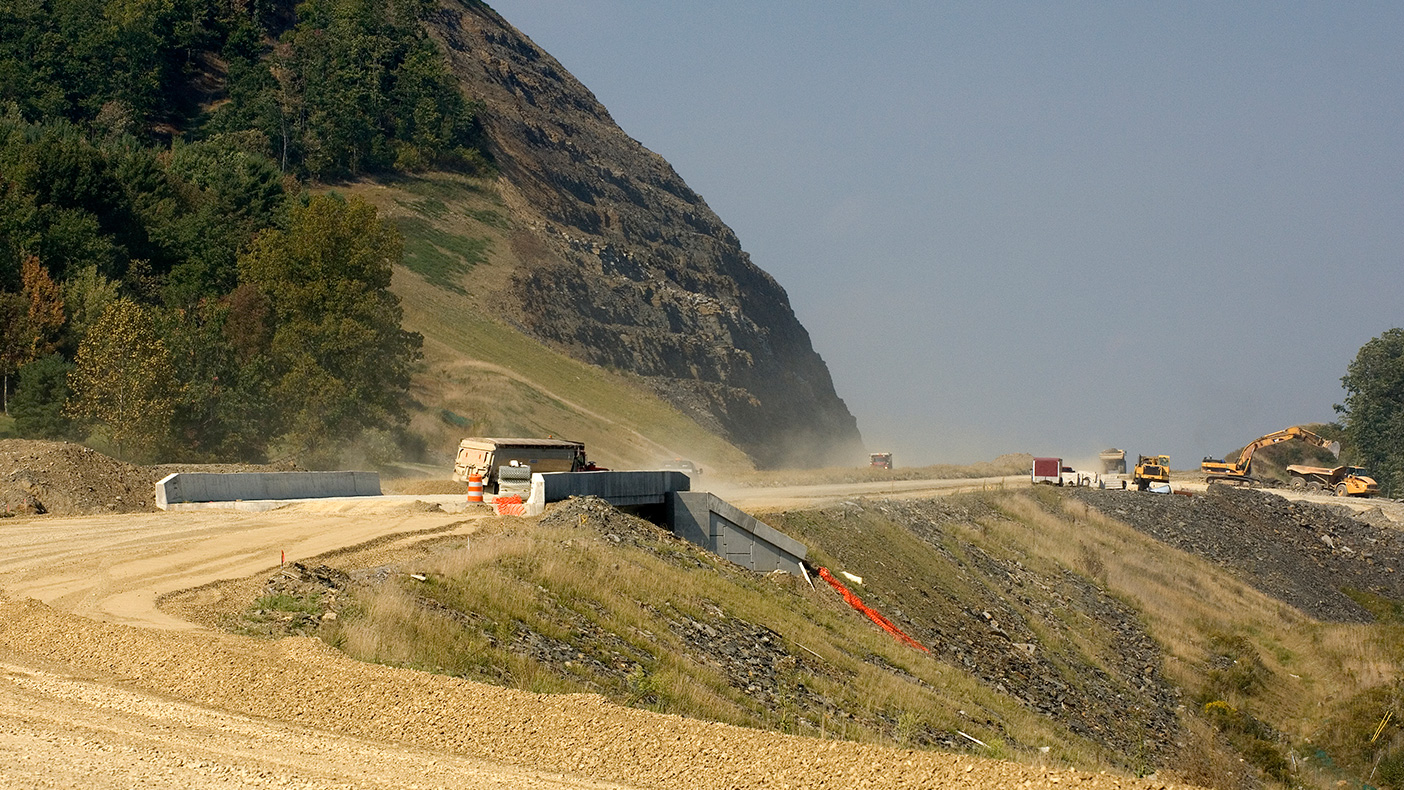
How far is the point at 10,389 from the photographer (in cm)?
5900

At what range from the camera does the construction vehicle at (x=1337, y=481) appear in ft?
293

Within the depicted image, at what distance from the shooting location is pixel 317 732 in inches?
496

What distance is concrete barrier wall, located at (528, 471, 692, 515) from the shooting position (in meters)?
31.3

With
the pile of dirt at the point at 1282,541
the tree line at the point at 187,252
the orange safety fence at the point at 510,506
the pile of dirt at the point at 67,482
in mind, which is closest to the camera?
the orange safety fence at the point at 510,506

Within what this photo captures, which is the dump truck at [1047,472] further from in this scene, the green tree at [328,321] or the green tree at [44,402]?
the green tree at [44,402]

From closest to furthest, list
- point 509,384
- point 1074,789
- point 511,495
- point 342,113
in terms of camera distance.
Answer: point 1074,789 → point 511,495 → point 509,384 → point 342,113

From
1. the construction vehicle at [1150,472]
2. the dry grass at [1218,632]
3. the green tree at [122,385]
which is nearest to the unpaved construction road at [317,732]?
the dry grass at [1218,632]

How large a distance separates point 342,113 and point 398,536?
95746mm

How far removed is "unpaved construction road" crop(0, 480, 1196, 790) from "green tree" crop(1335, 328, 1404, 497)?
129m

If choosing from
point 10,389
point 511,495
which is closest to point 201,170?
point 10,389

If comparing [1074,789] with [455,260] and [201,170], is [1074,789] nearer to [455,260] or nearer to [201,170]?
[201,170]

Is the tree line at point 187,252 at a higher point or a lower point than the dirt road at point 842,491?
higher

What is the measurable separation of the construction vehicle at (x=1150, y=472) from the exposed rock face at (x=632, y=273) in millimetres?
37411

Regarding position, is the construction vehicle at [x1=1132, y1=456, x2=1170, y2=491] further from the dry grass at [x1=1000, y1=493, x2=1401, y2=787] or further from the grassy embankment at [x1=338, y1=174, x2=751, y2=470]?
the grassy embankment at [x1=338, y1=174, x2=751, y2=470]
